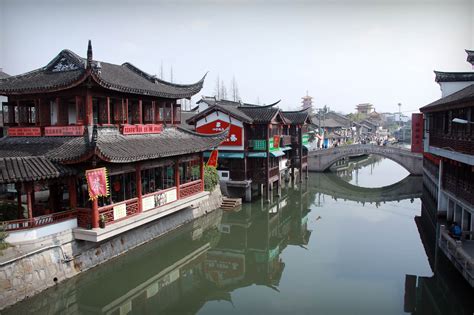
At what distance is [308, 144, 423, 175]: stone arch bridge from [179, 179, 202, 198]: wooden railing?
22796 mm

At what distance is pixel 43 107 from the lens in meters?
13.4

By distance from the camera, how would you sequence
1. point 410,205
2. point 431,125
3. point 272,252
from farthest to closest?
1. point 410,205
2. point 431,125
3. point 272,252

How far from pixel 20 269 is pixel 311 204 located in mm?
18828

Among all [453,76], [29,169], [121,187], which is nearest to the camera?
[29,169]

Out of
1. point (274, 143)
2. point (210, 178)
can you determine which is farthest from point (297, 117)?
point (210, 178)

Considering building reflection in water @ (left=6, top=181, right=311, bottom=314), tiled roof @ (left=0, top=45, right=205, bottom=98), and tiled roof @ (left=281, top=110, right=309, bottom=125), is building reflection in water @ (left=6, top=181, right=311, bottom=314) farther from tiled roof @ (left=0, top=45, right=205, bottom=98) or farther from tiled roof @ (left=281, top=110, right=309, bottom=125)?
tiled roof @ (left=281, top=110, right=309, bottom=125)

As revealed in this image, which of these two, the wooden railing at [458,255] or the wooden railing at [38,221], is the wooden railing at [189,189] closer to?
the wooden railing at [38,221]

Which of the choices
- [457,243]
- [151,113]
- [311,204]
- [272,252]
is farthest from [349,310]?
[311,204]

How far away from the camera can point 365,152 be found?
3716 centimetres

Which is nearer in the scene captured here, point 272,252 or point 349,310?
point 349,310

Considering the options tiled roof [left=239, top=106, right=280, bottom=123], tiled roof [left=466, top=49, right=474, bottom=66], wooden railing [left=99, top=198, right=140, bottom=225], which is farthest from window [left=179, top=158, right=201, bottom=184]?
tiled roof [left=466, top=49, right=474, bottom=66]

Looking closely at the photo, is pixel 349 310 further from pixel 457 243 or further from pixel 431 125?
pixel 431 125

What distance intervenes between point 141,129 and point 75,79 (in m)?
3.71

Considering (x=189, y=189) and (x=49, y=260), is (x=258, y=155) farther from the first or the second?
(x=49, y=260)
